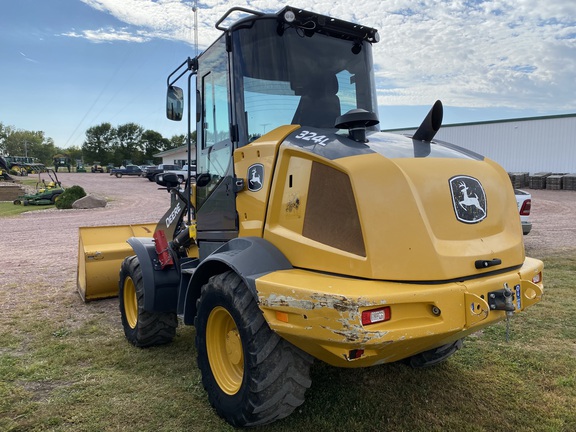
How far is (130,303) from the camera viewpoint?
16.6 feet

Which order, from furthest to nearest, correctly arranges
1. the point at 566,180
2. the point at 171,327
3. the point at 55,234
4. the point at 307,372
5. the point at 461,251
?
the point at 566,180 → the point at 55,234 → the point at 171,327 → the point at 307,372 → the point at 461,251

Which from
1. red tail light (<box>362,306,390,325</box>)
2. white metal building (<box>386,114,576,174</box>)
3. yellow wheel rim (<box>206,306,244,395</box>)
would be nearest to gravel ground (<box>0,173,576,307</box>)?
yellow wheel rim (<box>206,306,244,395</box>)

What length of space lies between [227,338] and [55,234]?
12.3 metres

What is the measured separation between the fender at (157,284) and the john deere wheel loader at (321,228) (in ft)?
1.15

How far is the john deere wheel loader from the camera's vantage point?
2506mm

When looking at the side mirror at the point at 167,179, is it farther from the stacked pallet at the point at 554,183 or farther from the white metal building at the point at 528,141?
the white metal building at the point at 528,141

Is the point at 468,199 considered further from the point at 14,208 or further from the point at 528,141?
the point at 528,141

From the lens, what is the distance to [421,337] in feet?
7.97

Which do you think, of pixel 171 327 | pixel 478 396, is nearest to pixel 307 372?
pixel 478 396

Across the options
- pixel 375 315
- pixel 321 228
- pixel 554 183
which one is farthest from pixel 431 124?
pixel 554 183

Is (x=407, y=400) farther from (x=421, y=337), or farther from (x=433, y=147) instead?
(x=433, y=147)

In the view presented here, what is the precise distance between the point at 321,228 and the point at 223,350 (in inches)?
50.4

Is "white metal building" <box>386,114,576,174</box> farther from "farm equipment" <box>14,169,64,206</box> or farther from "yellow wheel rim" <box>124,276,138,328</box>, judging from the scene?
"yellow wheel rim" <box>124,276,138,328</box>

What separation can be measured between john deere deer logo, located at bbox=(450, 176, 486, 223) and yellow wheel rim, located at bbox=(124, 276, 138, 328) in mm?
3555
